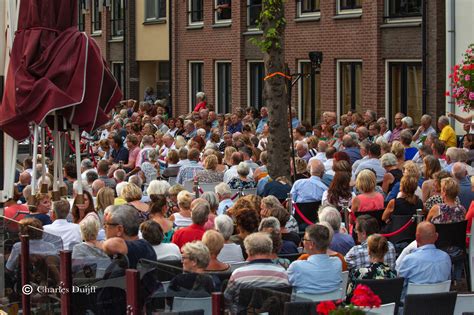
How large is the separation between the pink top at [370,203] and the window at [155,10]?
1162 inches

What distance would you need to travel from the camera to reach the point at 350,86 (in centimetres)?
2945

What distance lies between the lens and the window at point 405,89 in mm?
26719

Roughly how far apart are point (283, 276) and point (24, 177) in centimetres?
773

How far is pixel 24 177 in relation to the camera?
16531mm

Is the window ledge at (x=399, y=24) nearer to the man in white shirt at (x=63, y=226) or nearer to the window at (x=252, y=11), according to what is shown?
the window at (x=252, y=11)

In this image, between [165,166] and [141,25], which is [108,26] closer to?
[141,25]

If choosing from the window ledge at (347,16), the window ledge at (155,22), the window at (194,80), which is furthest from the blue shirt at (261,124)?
the window ledge at (155,22)

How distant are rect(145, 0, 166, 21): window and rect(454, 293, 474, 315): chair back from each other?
1343 inches

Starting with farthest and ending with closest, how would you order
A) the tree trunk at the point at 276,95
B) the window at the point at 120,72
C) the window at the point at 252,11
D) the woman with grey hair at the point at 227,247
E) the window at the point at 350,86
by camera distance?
the window at the point at 120,72, the window at the point at 252,11, the window at the point at 350,86, the tree trunk at the point at 276,95, the woman with grey hair at the point at 227,247

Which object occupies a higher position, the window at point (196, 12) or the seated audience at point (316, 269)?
the window at point (196, 12)

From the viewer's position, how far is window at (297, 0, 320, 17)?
30.7 metres

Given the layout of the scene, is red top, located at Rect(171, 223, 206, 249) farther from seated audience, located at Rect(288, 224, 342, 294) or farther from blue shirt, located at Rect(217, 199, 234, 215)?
blue shirt, located at Rect(217, 199, 234, 215)

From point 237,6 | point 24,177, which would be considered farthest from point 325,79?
point 24,177

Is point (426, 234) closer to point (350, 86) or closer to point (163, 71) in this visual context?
point (350, 86)
